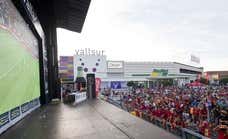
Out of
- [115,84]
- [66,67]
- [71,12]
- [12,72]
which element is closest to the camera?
[12,72]

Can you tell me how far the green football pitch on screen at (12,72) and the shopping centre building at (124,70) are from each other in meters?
43.7

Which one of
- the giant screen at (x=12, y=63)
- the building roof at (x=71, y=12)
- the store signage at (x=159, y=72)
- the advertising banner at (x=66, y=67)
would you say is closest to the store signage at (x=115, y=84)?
the advertising banner at (x=66, y=67)

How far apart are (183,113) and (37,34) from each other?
8510 mm

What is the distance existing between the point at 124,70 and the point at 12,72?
178ft

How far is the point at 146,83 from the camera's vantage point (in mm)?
59938

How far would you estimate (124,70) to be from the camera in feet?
199

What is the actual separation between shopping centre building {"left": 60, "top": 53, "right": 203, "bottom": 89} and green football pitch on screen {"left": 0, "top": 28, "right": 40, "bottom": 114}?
43.7 m

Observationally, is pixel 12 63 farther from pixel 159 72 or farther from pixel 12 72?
pixel 159 72

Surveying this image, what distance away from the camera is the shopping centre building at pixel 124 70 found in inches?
2184

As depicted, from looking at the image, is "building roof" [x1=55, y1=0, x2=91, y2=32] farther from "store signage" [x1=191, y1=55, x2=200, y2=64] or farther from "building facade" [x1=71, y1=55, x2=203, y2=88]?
"store signage" [x1=191, y1=55, x2=200, y2=64]

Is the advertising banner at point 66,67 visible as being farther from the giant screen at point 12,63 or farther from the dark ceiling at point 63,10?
the giant screen at point 12,63

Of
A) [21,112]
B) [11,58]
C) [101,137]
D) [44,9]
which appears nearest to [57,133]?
[101,137]

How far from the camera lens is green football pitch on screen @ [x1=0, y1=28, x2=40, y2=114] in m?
5.75

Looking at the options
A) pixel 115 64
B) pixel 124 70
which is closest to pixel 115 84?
pixel 115 64
